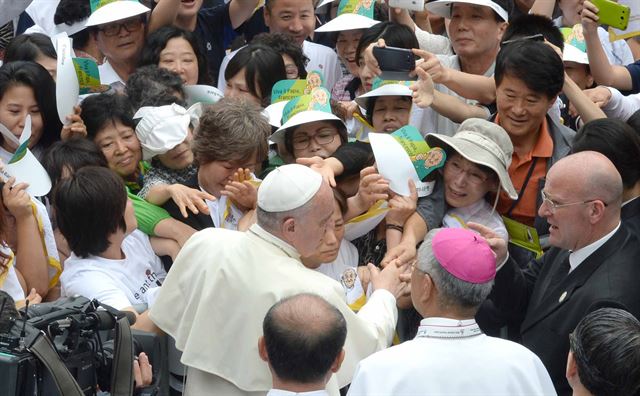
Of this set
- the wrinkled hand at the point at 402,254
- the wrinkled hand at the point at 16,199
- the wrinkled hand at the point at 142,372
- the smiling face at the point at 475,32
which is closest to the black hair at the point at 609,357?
the wrinkled hand at the point at 402,254

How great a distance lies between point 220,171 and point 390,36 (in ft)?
5.66

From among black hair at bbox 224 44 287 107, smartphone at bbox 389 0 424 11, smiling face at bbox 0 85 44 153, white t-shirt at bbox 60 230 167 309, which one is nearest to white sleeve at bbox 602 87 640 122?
smartphone at bbox 389 0 424 11

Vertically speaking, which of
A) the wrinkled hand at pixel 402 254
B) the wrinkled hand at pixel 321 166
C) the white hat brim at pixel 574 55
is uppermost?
the wrinkled hand at pixel 321 166

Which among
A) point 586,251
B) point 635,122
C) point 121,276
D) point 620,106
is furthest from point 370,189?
point 620,106

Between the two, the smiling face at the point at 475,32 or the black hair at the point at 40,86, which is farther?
the smiling face at the point at 475,32

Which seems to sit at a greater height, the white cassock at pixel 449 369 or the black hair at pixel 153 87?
the white cassock at pixel 449 369

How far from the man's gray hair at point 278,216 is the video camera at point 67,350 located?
2.13 feet

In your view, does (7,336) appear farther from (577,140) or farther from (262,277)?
(577,140)

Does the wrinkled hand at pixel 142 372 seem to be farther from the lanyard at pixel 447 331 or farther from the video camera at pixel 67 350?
the lanyard at pixel 447 331

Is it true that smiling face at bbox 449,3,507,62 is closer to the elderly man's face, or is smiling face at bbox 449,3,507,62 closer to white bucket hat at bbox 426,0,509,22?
white bucket hat at bbox 426,0,509,22

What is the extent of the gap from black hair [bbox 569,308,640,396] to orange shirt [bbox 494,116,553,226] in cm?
212

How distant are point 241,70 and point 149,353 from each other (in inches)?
109

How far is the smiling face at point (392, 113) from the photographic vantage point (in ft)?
22.5

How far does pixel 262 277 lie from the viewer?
15.9 ft
